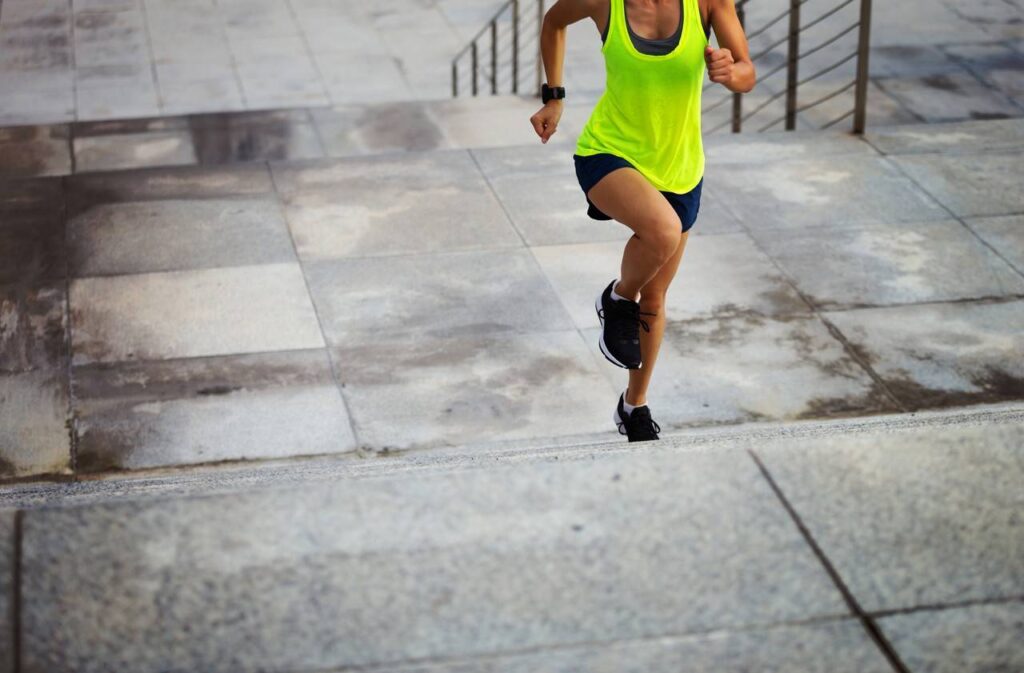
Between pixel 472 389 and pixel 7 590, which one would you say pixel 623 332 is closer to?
pixel 472 389

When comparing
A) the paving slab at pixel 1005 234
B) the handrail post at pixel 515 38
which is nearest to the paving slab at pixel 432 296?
the paving slab at pixel 1005 234

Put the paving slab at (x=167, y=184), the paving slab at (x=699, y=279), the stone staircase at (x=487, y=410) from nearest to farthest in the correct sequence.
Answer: the stone staircase at (x=487, y=410) → the paving slab at (x=699, y=279) → the paving slab at (x=167, y=184)

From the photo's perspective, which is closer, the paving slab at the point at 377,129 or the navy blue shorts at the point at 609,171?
the navy blue shorts at the point at 609,171

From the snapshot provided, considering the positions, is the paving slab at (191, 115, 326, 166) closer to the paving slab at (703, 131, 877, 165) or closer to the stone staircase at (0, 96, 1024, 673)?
the stone staircase at (0, 96, 1024, 673)

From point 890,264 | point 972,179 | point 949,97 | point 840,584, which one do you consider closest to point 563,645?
point 840,584

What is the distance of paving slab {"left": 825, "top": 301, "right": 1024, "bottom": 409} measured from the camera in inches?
264

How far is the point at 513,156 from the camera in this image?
32.3 ft

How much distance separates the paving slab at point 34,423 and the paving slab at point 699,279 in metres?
2.79

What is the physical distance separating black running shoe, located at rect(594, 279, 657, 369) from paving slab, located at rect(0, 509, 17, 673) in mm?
2641

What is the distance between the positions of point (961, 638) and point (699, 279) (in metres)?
4.90

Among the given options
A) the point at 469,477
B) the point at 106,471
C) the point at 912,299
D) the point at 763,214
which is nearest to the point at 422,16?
the point at 763,214

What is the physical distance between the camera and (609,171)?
5055 millimetres

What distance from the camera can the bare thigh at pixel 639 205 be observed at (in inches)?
195

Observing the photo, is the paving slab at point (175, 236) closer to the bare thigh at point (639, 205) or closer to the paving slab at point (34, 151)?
the paving slab at point (34, 151)
